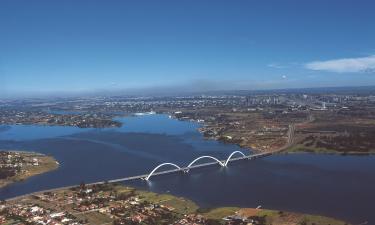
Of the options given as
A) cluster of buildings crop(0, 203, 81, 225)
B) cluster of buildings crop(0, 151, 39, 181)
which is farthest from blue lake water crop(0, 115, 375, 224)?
cluster of buildings crop(0, 203, 81, 225)

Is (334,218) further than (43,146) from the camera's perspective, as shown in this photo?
No

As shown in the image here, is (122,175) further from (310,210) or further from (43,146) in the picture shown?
(43,146)

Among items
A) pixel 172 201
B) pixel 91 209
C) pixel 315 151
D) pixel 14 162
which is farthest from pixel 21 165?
pixel 315 151

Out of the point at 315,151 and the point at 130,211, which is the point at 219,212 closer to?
the point at 130,211

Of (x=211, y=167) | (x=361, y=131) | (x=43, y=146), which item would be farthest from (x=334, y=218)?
(x=43, y=146)

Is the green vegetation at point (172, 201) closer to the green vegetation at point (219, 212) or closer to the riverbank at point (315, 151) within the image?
the green vegetation at point (219, 212)

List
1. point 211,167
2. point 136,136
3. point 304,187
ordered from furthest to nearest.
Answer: point 136,136 → point 211,167 → point 304,187
